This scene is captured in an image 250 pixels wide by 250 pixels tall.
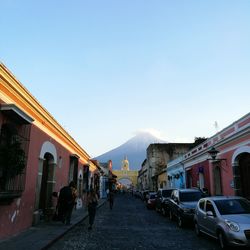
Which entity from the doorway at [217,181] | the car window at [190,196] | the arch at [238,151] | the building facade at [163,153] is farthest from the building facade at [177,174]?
the building facade at [163,153]

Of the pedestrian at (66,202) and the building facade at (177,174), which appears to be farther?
the building facade at (177,174)

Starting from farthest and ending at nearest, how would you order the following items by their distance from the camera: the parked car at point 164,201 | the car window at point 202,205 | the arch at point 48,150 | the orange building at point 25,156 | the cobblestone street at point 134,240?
the parked car at point 164,201, the arch at point 48,150, the car window at point 202,205, the cobblestone street at point 134,240, the orange building at point 25,156

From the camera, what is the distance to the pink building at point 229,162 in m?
15.2

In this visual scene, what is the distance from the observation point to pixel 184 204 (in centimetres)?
1352

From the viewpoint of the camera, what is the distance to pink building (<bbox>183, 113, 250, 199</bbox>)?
15.2 meters

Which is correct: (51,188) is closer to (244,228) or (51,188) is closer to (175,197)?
(175,197)

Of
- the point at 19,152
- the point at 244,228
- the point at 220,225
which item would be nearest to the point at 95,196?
the point at 19,152

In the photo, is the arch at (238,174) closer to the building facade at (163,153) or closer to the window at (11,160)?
the window at (11,160)

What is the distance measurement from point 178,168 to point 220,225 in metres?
24.2

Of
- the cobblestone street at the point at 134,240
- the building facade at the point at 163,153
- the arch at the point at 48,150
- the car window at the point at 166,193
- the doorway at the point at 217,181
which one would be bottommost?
the cobblestone street at the point at 134,240

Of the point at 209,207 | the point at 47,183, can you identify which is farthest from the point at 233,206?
the point at 47,183

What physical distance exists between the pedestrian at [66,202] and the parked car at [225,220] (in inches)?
219

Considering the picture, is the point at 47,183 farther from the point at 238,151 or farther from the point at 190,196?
the point at 238,151

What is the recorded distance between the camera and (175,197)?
15.2 m
